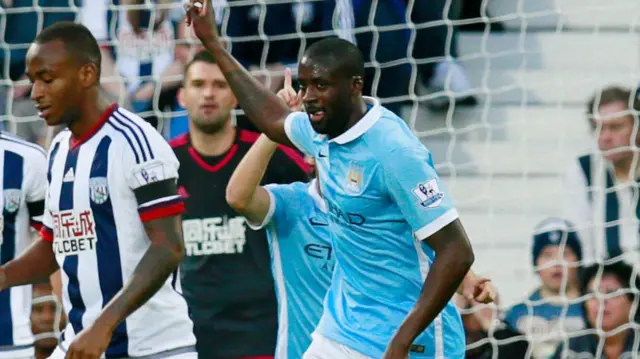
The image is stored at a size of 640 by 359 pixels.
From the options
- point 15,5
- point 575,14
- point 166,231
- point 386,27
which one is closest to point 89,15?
point 15,5

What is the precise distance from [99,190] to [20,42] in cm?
314

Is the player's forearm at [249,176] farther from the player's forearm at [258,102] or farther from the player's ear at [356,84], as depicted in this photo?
the player's ear at [356,84]

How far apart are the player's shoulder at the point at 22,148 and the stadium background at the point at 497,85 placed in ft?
6.63

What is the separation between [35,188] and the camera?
4.96 meters

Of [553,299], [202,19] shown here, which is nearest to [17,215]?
[202,19]

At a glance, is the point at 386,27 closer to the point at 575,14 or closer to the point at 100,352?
the point at 575,14

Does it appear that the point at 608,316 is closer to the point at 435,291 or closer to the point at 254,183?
the point at 254,183

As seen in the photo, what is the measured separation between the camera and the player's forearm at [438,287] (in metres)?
3.89

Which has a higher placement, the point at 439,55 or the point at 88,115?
the point at 88,115

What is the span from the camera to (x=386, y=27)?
7121mm

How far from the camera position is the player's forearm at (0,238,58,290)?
456 cm

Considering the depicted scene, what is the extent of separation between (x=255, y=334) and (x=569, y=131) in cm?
274

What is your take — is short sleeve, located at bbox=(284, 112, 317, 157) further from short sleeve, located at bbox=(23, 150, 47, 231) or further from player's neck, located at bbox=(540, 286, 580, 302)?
player's neck, located at bbox=(540, 286, 580, 302)

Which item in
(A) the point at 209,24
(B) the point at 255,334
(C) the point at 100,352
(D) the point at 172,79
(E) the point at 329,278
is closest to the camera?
(C) the point at 100,352
